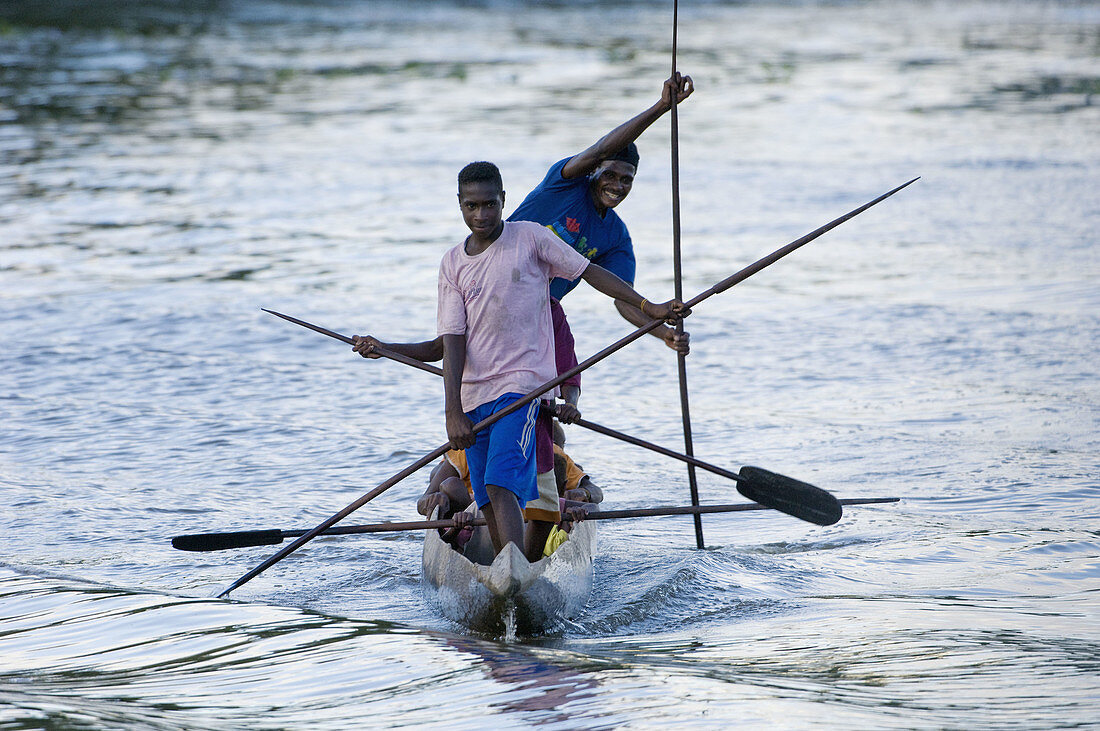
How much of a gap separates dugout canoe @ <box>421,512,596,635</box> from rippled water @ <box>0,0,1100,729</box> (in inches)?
3.6

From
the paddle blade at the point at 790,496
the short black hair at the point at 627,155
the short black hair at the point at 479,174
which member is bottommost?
the paddle blade at the point at 790,496

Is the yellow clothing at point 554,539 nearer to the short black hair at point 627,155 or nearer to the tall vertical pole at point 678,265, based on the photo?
the tall vertical pole at point 678,265

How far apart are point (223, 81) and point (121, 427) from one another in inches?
689

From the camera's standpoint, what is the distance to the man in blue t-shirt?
5.02m

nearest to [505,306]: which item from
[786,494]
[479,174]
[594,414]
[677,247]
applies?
[479,174]

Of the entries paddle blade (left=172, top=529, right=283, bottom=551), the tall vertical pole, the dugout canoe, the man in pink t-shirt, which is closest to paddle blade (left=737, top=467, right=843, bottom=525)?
the tall vertical pole

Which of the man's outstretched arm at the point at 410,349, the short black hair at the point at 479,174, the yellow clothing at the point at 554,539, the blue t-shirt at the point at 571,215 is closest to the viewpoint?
the short black hair at the point at 479,174

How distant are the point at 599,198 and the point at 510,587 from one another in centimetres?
163

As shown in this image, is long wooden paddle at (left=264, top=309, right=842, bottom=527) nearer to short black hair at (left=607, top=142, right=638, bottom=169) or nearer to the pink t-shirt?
the pink t-shirt

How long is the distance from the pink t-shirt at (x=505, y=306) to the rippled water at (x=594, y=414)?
0.93 meters

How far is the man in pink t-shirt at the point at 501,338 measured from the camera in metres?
4.48

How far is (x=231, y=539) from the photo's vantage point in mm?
4992

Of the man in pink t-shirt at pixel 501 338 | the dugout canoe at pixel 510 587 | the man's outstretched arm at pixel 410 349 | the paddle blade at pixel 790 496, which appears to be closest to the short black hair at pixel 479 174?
the man in pink t-shirt at pixel 501 338

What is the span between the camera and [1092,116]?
18.0 m
